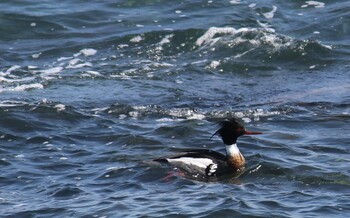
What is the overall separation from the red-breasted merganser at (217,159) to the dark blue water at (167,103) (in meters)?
0.20

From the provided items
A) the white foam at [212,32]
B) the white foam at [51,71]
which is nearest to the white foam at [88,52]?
the white foam at [51,71]

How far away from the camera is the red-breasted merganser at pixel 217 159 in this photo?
42.7 ft

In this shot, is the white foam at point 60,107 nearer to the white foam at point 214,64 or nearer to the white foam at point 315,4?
the white foam at point 214,64

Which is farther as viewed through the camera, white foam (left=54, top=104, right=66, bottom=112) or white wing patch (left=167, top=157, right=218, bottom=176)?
white foam (left=54, top=104, right=66, bottom=112)

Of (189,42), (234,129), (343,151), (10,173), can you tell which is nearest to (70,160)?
(10,173)

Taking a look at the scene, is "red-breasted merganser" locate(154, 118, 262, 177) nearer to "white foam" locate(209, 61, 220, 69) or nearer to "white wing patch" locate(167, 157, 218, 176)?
"white wing patch" locate(167, 157, 218, 176)

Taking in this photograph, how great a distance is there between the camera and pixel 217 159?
43.6 feet

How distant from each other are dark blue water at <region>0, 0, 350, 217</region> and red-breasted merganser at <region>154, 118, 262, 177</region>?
199 millimetres

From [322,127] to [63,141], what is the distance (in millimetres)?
3740

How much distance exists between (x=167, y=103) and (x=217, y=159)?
9.89ft

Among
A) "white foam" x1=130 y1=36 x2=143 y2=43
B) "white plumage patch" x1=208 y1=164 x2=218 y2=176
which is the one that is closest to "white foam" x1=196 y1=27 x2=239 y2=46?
"white foam" x1=130 y1=36 x2=143 y2=43

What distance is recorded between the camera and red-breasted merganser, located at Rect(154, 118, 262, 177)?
42.7 feet

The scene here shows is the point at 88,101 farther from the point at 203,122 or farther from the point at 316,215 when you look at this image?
the point at 316,215

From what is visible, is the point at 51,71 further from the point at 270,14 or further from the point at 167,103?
the point at 270,14
